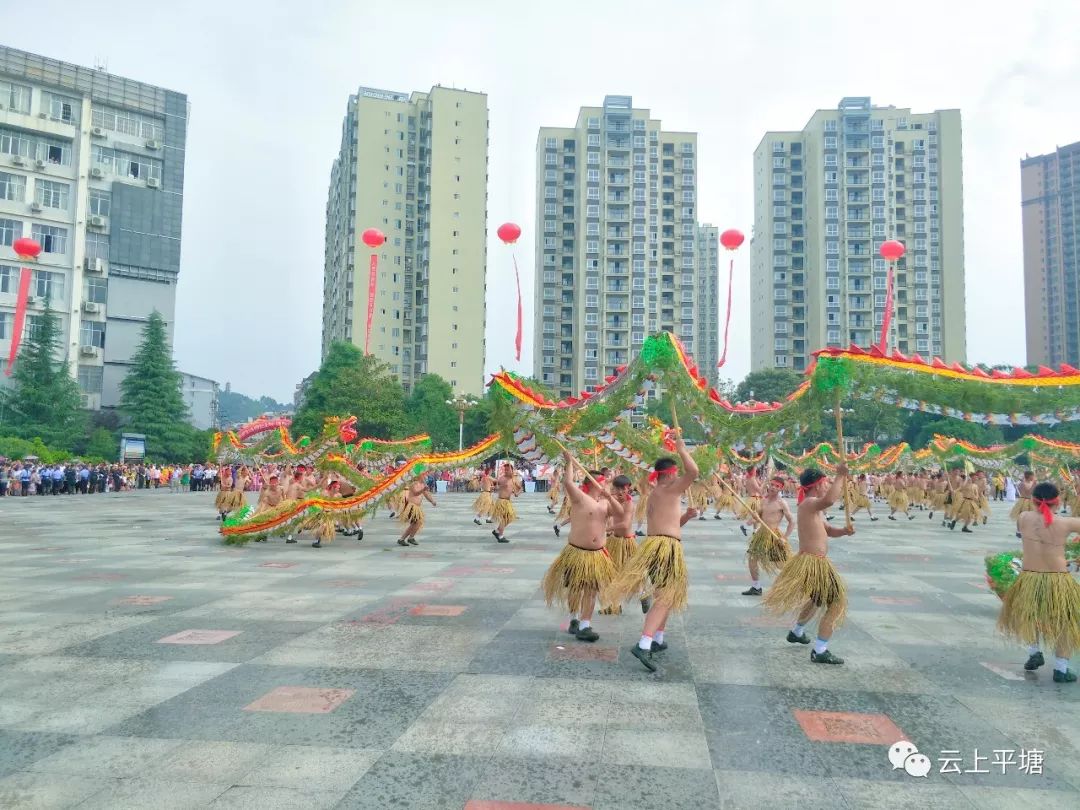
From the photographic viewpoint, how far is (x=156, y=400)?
47438 mm

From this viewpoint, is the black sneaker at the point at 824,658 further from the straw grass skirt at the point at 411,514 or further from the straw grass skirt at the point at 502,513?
the straw grass skirt at the point at 502,513

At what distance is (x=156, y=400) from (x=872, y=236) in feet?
233

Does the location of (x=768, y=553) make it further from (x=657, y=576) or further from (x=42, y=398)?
(x=42, y=398)

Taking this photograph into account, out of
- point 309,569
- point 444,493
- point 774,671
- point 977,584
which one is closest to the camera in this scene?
point 774,671

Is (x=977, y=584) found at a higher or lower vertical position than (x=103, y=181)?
lower

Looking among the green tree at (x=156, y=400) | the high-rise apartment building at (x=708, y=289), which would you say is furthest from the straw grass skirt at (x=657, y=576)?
the high-rise apartment building at (x=708, y=289)

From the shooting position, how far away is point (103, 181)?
167 feet

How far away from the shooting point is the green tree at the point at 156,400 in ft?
155

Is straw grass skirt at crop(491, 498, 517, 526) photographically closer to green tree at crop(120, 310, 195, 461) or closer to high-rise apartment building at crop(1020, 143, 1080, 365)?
green tree at crop(120, 310, 195, 461)

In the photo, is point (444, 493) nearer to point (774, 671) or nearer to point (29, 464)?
point (29, 464)

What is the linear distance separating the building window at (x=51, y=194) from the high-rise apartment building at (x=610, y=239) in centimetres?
4943

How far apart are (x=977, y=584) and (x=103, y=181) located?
5708 centimetres

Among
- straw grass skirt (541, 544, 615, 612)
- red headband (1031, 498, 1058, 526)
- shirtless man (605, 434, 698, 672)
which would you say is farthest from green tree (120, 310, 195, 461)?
red headband (1031, 498, 1058, 526)

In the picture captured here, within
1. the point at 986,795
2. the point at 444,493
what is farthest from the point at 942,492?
the point at 444,493
